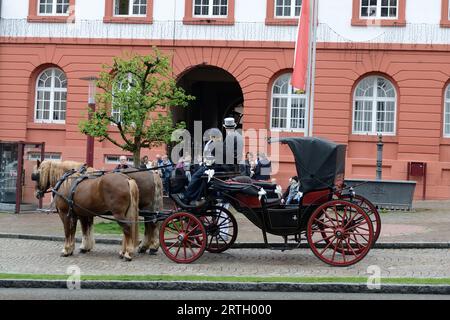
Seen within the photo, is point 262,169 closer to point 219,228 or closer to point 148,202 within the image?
point 148,202

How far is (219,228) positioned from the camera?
1272 cm

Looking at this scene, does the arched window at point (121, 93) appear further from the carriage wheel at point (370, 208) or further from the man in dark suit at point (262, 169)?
the carriage wheel at point (370, 208)

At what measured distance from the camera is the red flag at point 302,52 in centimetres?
1988

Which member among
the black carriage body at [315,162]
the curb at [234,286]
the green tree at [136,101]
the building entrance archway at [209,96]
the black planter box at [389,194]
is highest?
the building entrance archway at [209,96]

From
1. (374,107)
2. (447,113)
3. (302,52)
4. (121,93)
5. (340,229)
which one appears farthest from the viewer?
(374,107)

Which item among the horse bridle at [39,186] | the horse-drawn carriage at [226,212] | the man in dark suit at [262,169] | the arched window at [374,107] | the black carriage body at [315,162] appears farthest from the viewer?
the arched window at [374,107]

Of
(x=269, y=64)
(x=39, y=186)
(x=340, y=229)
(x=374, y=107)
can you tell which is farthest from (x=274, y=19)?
(x=340, y=229)

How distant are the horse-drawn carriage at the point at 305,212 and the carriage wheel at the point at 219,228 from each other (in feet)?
0.33

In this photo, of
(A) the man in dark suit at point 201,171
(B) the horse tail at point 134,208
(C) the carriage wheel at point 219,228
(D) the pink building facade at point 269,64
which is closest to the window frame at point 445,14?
(D) the pink building facade at point 269,64

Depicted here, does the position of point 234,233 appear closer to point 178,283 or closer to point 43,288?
point 178,283

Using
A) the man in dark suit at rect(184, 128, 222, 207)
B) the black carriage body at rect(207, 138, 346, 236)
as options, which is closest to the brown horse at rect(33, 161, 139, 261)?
the man in dark suit at rect(184, 128, 222, 207)

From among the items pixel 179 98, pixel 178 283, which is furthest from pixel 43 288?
pixel 179 98

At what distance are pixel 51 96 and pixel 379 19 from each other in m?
12.6
